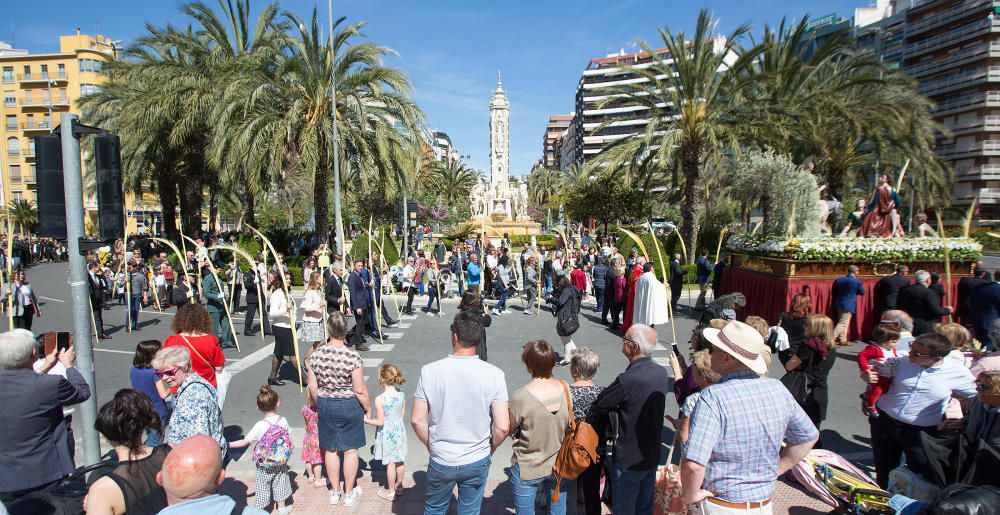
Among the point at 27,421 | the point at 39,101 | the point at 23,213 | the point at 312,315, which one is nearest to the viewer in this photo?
the point at 27,421

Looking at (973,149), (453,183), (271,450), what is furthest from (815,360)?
(973,149)

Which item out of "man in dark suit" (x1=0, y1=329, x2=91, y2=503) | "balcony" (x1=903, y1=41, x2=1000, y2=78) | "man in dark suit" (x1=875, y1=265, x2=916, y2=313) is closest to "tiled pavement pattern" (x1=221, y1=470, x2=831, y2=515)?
"man in dark suit" (x1=0, y1=329, x2=91, y2=503)

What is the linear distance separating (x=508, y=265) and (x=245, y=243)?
12037mm

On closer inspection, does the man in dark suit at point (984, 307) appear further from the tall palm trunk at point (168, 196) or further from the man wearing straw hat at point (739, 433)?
the tall palm trunk at point (168, 196)

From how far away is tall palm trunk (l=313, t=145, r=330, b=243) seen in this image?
18.8m

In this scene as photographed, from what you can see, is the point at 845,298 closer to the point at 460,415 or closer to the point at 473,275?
the point at 473,275

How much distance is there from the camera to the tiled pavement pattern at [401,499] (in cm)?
434

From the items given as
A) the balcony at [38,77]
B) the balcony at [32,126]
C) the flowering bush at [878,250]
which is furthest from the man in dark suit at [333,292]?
the balcony at [38,77]

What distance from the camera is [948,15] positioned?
45.1m

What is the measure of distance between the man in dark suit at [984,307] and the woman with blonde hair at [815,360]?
516cm

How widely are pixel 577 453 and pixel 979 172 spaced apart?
57982 millimetres

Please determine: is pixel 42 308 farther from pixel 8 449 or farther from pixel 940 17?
pixel 940 17

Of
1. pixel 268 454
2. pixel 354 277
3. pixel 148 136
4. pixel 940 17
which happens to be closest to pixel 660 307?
pixel 354 277

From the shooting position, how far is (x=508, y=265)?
15.0m
